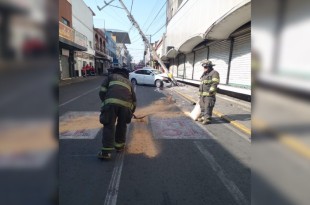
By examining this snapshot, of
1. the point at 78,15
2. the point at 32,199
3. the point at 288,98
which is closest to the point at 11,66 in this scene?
the point at 32,199

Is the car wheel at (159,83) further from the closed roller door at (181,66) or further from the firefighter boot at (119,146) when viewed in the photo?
the firefighter boot at (119,146)

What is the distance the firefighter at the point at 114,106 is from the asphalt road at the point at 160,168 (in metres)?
0.35

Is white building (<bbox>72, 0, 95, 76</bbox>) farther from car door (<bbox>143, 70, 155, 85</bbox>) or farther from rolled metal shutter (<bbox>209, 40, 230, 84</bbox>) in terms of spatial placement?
rolled metal shutter (<bbox>209, 40, 230, 84</bbox>)

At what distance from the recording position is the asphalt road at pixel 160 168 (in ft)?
12.0

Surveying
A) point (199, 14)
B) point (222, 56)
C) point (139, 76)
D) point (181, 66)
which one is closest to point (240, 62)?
point (222, 56)

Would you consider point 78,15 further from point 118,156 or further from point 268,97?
point 268,97

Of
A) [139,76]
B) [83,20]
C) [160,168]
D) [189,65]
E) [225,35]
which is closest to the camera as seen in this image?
[160,168]

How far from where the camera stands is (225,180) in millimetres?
4230

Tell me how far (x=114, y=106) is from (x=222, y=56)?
43.3ft

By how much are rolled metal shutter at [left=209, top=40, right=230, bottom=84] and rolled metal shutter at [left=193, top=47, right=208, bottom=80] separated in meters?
2.47

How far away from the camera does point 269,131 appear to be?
2.50 feet

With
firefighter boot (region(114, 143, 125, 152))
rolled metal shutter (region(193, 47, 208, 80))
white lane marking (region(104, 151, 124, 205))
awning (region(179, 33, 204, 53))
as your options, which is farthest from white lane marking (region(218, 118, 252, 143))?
rolled metal shutter (region(193, 47, 208, 80))

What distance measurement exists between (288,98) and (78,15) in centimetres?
3819

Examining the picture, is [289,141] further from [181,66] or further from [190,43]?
[181,66]
